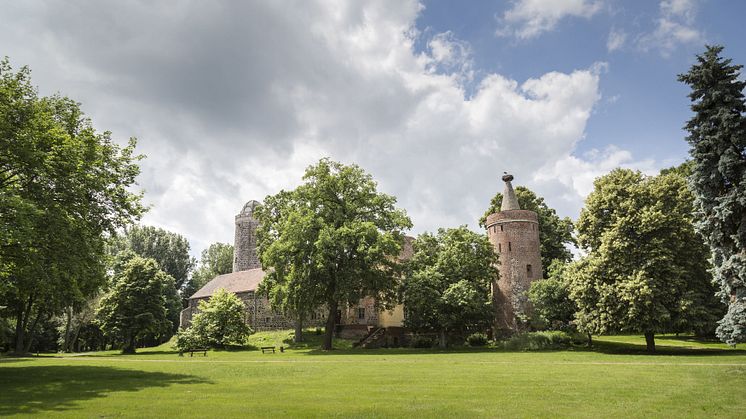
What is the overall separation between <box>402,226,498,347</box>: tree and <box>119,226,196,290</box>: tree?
58122 millimetres

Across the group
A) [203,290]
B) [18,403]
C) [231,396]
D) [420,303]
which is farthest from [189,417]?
[203,290]

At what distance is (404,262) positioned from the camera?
141ft

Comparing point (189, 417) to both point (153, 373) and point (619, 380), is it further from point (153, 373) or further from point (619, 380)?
point (619, 380)

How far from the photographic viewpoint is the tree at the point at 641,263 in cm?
3047

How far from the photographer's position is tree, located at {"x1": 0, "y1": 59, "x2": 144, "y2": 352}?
17.9 m

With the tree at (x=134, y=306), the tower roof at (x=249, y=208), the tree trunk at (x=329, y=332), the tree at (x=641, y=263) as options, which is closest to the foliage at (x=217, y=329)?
the tree at (x=134, y=306)

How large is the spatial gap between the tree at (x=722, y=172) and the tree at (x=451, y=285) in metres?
19.6

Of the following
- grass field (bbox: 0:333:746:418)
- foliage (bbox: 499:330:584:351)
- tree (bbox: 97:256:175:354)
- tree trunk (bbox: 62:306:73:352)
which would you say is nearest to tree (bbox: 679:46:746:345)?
grass field (bbox: 0:333:746:418)

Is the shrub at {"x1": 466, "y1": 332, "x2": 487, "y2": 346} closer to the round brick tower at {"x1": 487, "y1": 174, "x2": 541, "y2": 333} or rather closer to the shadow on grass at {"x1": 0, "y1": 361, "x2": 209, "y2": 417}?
the round brick tower at {"x1": 487, "y1": 174, "x2": 541, "y2": 333}

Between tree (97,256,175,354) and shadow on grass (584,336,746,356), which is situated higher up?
tree (97,256,175,354)

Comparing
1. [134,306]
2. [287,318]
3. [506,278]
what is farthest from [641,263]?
[134,306]

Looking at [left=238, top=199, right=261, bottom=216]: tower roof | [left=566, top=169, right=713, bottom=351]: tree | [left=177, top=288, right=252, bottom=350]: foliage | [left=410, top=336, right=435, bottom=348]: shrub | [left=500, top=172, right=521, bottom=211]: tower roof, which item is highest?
[left=238, top=199, right=261, bottom=216]: tower roof

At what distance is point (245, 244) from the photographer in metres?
83.7

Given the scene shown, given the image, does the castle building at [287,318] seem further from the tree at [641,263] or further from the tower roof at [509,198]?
the tree at [641,263]
